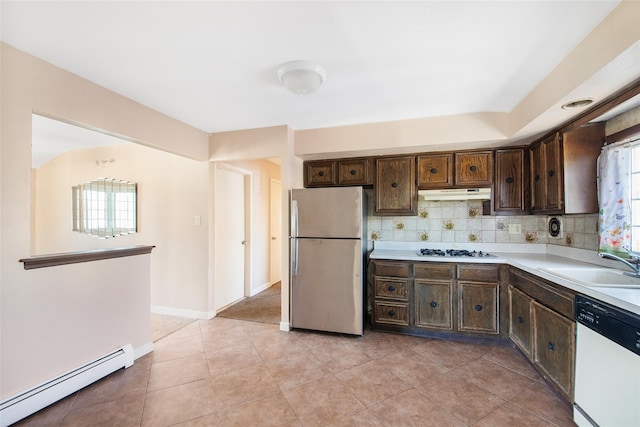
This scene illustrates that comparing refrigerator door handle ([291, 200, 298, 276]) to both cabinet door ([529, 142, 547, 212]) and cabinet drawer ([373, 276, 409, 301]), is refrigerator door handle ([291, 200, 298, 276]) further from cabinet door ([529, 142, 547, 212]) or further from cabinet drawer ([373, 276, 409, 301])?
cabinet door ([529, 142, 547, 212])

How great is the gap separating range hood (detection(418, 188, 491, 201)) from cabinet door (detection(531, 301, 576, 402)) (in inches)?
45.9

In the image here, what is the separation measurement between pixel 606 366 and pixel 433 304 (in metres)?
1.45

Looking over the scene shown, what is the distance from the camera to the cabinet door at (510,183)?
9.46ft

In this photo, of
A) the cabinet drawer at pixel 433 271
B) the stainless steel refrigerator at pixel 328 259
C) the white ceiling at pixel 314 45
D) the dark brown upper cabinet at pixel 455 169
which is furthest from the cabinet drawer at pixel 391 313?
the white ceiling at pixel 314 45

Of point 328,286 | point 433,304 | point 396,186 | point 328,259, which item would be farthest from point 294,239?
point 433,304

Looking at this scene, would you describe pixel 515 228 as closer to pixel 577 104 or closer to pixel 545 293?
pixel 545 293

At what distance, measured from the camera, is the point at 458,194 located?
293 cm

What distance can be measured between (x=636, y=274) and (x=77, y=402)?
3.95 meters

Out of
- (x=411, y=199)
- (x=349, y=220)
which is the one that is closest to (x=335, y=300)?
(x=349, y=220)

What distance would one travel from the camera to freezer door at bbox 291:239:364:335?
114 inches

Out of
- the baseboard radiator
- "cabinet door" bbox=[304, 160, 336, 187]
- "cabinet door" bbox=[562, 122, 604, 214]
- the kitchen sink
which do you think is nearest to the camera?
the baseboard radiator

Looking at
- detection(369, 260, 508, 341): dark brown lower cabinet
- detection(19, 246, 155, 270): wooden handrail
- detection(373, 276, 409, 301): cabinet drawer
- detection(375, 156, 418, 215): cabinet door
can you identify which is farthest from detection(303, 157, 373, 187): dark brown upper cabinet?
detection(19, 246, 155, 270): wooden handrail

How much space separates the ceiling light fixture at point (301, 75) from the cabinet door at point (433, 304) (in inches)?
86.8

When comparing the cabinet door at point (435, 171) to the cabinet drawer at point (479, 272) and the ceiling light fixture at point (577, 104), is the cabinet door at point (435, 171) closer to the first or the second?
the cabinet drawer at point (479, 272)
